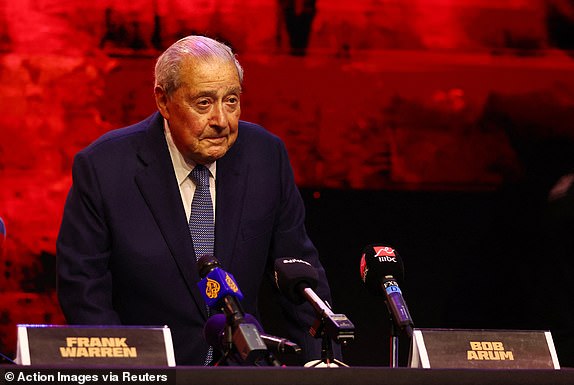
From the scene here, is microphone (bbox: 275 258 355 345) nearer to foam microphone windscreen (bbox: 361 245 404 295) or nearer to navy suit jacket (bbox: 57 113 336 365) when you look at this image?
foam microphone windscreen (bbox: 361 245 404 295)

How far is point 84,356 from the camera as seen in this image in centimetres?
220

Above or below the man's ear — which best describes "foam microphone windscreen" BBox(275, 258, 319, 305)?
below

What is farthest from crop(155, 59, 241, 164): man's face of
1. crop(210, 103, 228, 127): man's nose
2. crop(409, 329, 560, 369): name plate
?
crop(409, 329, 560, 369): name plate

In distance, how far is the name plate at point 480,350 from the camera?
233 centimetres

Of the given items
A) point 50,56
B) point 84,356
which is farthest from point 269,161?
point 50,56

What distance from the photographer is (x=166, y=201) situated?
3.22 metres

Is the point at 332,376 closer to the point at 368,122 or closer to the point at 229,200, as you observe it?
the point at 229,200

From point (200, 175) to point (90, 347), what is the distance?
1188mm

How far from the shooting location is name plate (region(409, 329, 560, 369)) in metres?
2.33

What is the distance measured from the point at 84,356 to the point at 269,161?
1.39m

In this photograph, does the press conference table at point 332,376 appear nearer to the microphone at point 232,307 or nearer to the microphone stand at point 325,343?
the microphone at point 232,307

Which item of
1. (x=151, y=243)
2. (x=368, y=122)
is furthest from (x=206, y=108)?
(x=368, y=122)

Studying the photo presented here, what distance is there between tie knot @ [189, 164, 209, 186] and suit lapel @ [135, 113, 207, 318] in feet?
0.26

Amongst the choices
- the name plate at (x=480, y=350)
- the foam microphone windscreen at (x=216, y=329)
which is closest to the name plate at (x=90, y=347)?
the foam microphone windscreen at (x=216, y=329)
